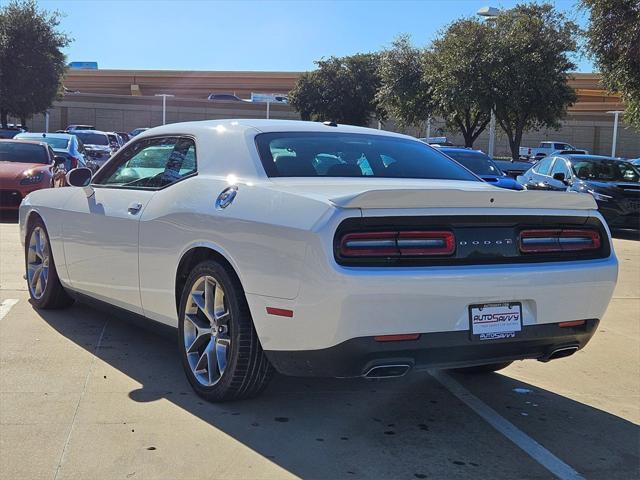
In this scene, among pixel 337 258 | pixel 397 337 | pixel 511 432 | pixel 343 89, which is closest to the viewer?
pixel 337 258

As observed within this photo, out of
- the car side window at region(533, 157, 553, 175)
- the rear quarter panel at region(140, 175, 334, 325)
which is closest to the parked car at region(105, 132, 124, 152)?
the car side window at region(533, 157, 553, 175)

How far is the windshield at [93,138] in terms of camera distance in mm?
23594

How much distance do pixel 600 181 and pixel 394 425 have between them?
11690mm

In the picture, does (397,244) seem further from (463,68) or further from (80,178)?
(463,68)

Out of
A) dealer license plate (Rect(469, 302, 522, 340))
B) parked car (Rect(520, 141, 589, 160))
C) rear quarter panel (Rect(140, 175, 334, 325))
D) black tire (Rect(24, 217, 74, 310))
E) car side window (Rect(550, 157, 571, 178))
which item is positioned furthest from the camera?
parked car (Rect(520, 141, 589, 160))

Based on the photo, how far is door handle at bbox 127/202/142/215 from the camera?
4.50 m

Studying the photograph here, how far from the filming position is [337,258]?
3.14 metres

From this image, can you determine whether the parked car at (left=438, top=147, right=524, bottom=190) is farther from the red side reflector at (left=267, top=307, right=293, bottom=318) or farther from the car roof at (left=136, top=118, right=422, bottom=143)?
the red side reflector at (left=267, top=307, right=293, bottom=318)

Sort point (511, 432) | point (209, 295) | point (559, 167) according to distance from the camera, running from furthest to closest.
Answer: point (559, 167) → point (209, 295) → point (511, 432)

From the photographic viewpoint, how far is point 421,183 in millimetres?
4113

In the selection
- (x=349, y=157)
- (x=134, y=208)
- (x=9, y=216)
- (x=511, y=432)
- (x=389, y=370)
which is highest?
(x=349, y=157)

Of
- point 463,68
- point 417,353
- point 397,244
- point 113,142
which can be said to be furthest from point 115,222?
point 113,142

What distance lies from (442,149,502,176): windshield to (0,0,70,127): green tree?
2425 cm

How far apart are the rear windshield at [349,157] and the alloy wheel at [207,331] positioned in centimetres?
78
